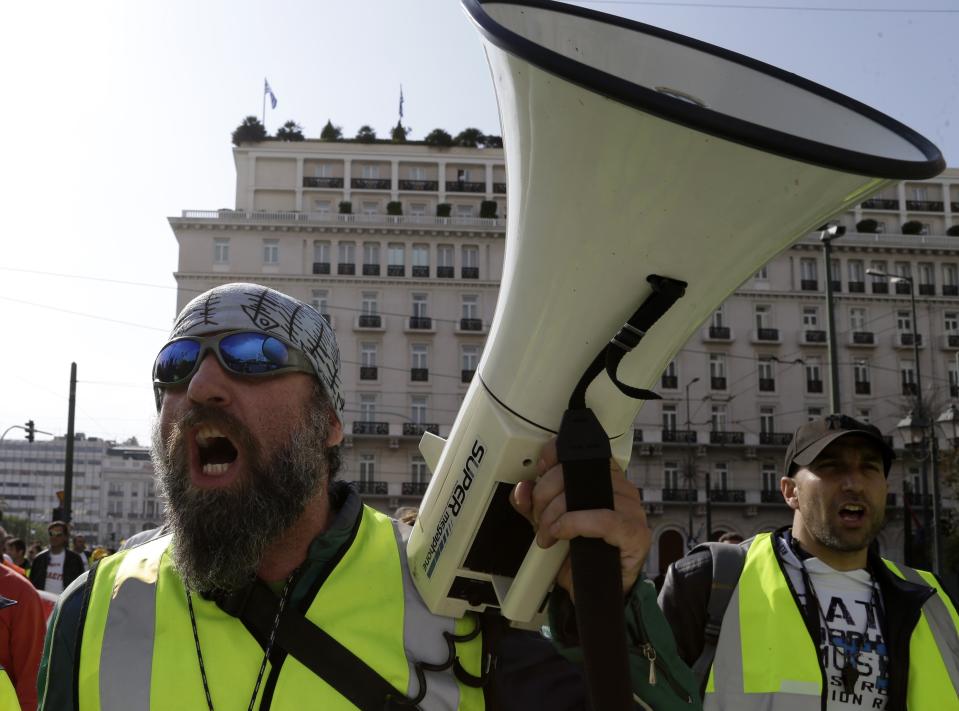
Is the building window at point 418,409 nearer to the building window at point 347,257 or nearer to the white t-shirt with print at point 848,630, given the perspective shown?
the building window at point 347,257

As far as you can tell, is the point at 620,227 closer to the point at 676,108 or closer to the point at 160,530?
the point at 676,108

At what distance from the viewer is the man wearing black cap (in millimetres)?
3026

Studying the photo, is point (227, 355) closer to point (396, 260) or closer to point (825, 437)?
point (825, 437)

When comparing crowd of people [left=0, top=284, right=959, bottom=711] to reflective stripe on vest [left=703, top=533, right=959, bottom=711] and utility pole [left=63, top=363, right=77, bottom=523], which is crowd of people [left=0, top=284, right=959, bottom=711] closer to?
reflective stripe on vest [left=703, top=533, right=959, bottom=711]

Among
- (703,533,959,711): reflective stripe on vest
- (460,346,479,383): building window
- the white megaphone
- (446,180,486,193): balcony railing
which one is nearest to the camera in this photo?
the white megaphone

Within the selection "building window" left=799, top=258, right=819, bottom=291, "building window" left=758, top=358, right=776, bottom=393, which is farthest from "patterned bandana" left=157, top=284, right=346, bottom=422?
"building window" left=799, top=258, right=819, bottom=291

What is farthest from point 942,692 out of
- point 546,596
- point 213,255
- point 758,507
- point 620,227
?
point 213,255

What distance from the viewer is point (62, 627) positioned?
6.14ft

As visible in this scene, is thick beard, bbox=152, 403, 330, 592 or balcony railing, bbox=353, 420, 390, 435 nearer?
thick beard, bbox=152, 403, 330, 592

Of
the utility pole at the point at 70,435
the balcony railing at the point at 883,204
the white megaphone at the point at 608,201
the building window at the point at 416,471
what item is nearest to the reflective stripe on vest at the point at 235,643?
the white megaphone at the point at 608,201

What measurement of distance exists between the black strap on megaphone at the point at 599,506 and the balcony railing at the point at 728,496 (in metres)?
48.8

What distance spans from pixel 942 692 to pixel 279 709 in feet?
7.35

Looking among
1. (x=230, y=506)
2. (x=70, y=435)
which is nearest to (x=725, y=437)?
(x=70, y=435)

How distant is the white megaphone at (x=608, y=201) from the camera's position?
118 cm
